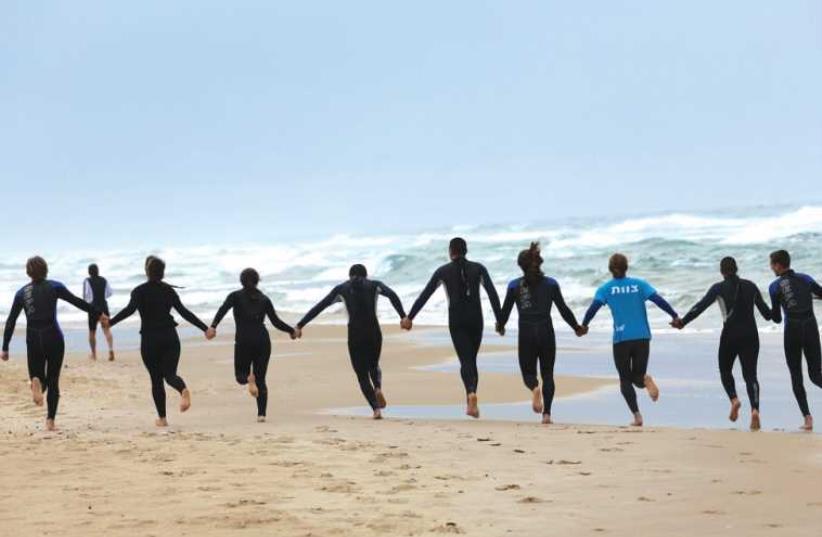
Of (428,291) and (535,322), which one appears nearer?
(535,322)

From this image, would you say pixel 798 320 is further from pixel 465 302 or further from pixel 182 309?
pixel 182 309

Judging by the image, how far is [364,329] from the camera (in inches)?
575

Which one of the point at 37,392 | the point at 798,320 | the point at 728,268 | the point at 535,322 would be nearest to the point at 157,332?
the point at 37,392

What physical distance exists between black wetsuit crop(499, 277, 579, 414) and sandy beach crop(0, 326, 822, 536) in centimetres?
51

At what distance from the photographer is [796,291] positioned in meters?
13.6

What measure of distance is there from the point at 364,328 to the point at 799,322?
170 inches

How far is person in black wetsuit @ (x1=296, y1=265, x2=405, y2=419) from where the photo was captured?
14.6 metres

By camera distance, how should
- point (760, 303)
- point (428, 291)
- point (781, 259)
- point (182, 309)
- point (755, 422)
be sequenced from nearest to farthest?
point (755, 422) → point (760, 303) → point (781, 259) → point (182, 309) → point (428, 291)

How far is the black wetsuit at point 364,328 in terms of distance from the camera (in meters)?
14.6

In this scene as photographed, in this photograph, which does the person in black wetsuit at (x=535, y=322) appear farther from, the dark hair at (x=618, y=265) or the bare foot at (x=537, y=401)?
the dark hair at (x=618, y=265)

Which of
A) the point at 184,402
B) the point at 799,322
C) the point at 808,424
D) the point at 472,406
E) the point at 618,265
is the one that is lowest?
the point at 808,424

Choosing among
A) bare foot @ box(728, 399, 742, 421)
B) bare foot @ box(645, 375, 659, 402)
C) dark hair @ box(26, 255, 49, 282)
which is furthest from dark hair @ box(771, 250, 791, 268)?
dark hair @ box(26, 255, 49, 282)

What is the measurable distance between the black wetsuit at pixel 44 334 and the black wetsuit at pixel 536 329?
422 centimetres

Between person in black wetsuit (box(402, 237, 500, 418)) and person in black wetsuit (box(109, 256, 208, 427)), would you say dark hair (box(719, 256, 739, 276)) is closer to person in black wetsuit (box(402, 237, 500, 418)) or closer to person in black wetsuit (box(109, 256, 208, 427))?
person in black wetsuit (box(402, 237, 500, 418))
